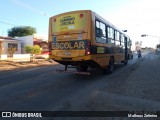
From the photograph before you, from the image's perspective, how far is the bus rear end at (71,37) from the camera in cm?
1114

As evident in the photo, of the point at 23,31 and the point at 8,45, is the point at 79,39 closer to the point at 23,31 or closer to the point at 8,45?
the point at 8,45

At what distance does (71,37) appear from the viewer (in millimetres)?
11656

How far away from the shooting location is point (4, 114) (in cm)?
573

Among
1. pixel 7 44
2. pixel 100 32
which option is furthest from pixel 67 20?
pixel 7 44

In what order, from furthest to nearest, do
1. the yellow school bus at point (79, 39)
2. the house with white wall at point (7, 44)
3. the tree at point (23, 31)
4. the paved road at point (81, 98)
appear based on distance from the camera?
the tree at point (23, 31) → the house with white wall at point (7, 44) → the yellow school bus at point (79, 39) → the paved road at point (81, 98)

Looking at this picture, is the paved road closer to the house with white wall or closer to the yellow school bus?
the yellow school bus

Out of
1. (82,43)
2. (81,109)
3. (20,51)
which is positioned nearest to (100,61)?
(82,43)

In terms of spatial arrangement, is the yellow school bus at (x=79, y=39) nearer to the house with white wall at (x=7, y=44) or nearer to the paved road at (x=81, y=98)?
the paved road at (x=81, y=98)

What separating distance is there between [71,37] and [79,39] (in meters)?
0.53

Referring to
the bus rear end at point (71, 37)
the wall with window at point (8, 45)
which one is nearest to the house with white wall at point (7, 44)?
the wall with window at point (8, 45)

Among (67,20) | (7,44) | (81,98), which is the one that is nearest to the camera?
(81,98)

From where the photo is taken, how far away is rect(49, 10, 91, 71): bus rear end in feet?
36.6

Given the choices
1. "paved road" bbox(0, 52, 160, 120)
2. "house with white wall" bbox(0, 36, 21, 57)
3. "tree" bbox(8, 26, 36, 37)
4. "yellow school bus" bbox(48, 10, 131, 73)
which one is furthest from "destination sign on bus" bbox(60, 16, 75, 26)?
"tree" bbox(8, 26, 36, 37)

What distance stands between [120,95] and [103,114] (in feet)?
7.96
